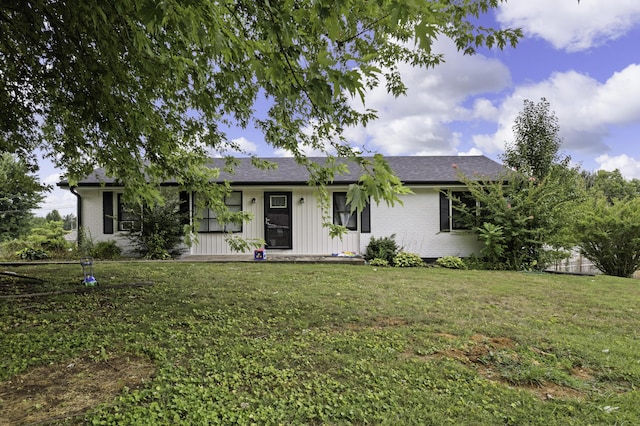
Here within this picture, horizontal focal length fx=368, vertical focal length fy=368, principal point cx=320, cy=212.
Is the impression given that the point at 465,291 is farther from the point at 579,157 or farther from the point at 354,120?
the point at 579,157

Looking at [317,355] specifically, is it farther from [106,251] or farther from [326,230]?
[106,251]

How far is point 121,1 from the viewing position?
2.84m

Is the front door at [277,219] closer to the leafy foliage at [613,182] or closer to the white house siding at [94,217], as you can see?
the white house siding at [94,217]

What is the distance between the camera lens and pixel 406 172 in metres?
12.5

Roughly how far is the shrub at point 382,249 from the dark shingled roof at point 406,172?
6.38 ft

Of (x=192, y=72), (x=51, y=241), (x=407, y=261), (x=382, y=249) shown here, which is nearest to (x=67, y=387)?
(x=192, y=72)

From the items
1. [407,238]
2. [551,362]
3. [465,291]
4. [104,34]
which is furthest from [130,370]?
[407,238]

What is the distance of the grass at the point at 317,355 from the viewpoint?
98.2 inches

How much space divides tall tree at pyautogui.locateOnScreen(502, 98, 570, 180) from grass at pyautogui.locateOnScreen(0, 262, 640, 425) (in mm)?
6990

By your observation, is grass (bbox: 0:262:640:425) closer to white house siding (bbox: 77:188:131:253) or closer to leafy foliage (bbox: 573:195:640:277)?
leafy foliage (bbox: 573:195:640:277)

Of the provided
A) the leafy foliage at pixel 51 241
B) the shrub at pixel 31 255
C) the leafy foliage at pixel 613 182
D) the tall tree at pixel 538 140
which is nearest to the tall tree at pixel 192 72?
the shrub at pixel 31 255

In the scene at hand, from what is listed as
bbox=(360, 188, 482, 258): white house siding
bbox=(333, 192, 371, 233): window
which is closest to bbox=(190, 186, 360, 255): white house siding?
bbox=(333, 192, 371, 233): window

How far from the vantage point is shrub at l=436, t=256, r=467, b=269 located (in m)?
10.6

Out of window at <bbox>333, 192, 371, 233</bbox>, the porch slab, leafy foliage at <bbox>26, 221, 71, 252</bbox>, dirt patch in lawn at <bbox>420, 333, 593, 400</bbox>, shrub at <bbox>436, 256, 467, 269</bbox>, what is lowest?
dirt patch in lawn at <bbox>420, 333, 593, 400</bbox>
